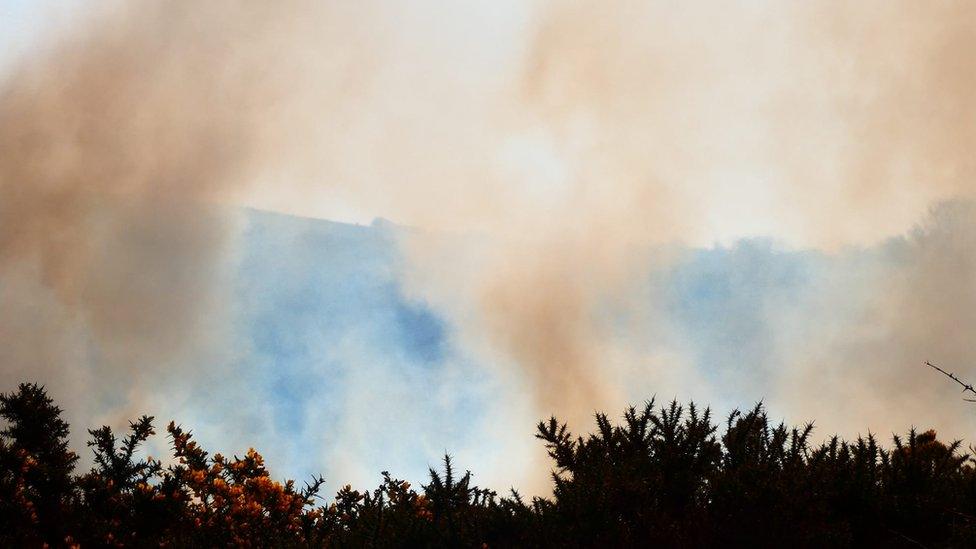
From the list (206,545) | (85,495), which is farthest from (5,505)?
(206,545)

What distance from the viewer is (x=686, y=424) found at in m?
5.93

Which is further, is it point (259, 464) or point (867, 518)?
point (259, 464)

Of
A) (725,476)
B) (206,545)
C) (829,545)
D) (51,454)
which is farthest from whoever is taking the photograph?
(51,454)

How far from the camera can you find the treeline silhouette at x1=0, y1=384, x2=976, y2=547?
183 inches

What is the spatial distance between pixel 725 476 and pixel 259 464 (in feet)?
18.7

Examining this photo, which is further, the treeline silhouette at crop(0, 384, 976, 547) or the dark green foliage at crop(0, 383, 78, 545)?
the dark green foliage at crop(0, 383, 78, 545)

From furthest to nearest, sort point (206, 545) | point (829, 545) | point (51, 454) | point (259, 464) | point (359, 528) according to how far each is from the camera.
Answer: point (51, 454), point (259, 464), point (206, 545), point (359, 528), point (829, 545)

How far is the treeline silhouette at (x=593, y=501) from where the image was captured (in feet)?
15.2

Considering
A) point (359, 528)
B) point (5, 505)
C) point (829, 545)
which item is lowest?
point (829, 545)

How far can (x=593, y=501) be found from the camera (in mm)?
4844

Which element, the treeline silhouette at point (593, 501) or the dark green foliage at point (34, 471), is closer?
the treeline silhouette at point (593, 501)

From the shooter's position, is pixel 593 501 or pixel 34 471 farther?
pixel 34 471

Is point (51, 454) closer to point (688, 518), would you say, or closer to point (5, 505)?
point (5, 505)

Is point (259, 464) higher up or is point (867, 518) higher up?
point (259, 464)
